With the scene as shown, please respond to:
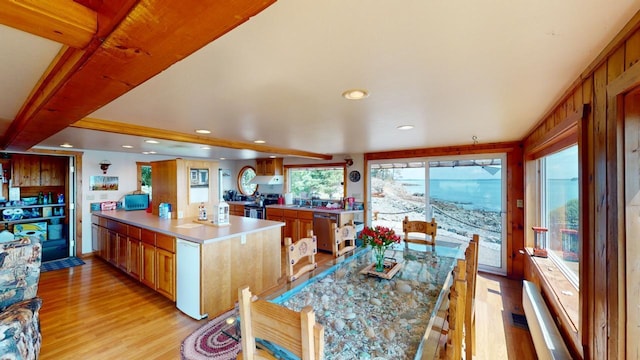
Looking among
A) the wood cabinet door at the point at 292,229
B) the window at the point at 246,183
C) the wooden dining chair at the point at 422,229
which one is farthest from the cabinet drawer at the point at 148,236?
the window at the point at 246,183

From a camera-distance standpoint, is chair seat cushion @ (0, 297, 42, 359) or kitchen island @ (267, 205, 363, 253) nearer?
chair seat cushion @ (0, 297, 42, 359)

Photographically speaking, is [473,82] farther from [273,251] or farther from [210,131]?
[273,251]

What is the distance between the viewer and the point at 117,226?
3961mm

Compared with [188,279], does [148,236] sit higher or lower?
higher

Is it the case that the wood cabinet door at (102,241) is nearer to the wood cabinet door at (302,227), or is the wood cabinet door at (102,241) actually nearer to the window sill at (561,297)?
the wood cabinet door at (302,227)

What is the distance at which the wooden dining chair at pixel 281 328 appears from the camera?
33.5 inches

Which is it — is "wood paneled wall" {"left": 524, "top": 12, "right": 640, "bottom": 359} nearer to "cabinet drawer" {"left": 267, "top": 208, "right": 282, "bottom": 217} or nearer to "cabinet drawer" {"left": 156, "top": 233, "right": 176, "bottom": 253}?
"cabinet drawer" {"left": 156, "top": 233, "right": 176, "bottom": 253}

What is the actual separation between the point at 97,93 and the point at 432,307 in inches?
81.4

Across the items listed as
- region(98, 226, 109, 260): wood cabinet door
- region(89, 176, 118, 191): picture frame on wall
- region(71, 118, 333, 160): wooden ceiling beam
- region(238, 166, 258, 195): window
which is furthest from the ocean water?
region(89, 176, 118, 191): picture frame on wall

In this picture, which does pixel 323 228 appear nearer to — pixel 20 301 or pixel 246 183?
pixel 246 183

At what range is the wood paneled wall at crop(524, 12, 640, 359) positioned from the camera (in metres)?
1.02

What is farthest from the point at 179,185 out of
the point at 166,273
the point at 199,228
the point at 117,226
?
the point at 117,226

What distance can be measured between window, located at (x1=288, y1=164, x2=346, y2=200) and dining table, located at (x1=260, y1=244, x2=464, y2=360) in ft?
11.4

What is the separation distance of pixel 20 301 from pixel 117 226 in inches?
84.4
